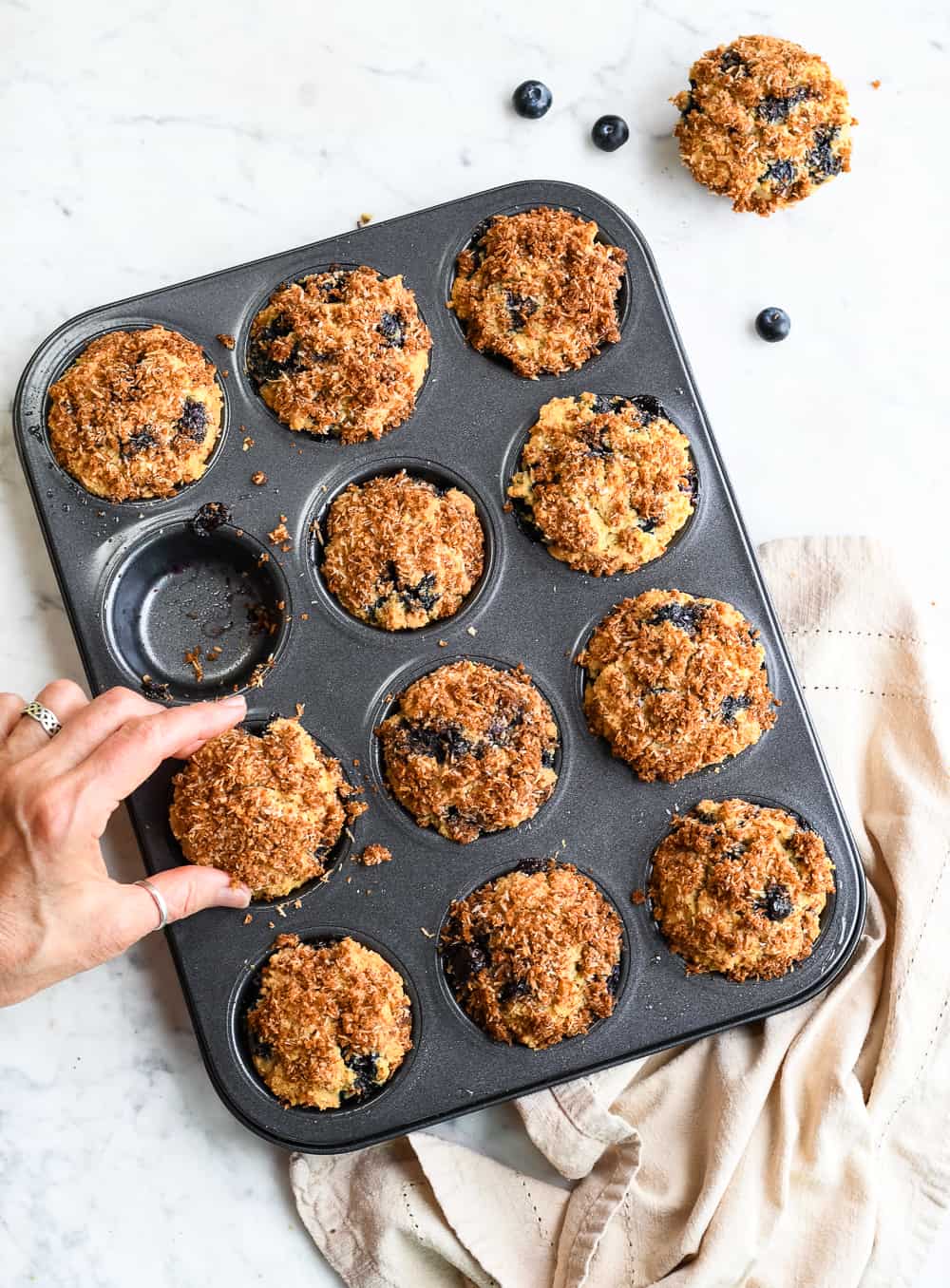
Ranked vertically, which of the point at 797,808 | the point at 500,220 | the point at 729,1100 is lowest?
the point at 729,1100

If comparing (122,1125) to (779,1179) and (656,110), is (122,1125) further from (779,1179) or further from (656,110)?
Answer: (656,110)

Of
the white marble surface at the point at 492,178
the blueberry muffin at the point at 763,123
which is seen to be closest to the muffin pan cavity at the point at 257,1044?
the white marble surface at the point at 492,178

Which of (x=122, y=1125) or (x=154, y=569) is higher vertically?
(x=154, y=569)

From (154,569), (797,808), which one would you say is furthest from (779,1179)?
(154,569)

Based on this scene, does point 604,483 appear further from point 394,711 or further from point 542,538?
point 394,711

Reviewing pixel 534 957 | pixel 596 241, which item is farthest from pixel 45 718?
pixel 596 241

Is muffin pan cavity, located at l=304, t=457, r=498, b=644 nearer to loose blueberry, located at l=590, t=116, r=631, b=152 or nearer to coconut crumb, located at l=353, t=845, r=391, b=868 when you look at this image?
coconut crumb, located at l=353, t=845, r=391, b=868
